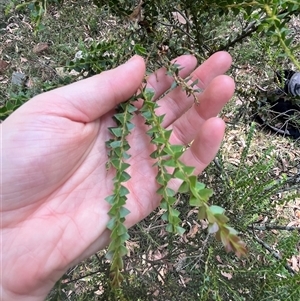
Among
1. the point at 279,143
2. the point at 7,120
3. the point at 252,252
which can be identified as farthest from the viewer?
the point at 279,143

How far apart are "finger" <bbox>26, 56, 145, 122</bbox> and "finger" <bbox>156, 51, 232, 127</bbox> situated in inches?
5.3

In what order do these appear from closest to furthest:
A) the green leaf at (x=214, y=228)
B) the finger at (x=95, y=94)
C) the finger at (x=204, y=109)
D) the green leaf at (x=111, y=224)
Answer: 1. the green leaf at (x=214, y=228)
2. the green leaf at (x=111, y=224)
3. the finger at (x=95, y=94)
4. the finger at (x=204, y=109)

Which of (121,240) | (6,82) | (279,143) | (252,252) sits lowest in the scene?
(279,143)

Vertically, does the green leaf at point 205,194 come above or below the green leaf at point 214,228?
above

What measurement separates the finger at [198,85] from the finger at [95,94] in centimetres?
14

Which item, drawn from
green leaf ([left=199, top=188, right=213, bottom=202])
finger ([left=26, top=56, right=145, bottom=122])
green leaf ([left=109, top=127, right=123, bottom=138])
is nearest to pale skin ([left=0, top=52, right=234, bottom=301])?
finger ([left=26, top=56, right=145, bottom=122])

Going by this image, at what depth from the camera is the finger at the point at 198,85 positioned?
1327 millimetres

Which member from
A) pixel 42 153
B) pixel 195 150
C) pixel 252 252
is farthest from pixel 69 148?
pixel 252 252

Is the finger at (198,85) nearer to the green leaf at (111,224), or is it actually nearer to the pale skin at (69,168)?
the pale skin at (69,168)

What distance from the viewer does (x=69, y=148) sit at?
1310 millimetres

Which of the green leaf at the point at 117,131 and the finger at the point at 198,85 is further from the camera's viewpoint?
the finger at the point at 198,85

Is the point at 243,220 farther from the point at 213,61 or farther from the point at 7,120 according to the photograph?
the point at 7,120

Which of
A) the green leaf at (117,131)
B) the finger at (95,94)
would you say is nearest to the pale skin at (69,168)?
the finger at (95,94)

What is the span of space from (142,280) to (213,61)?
33.2 inches
